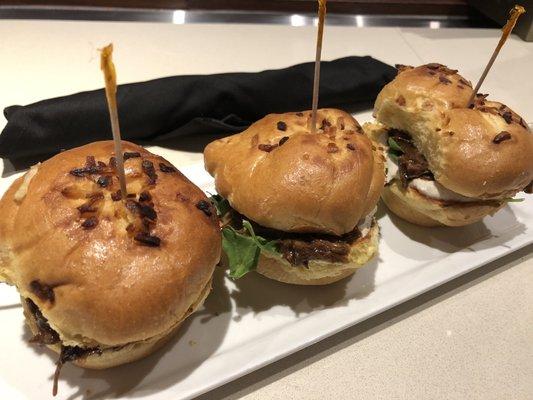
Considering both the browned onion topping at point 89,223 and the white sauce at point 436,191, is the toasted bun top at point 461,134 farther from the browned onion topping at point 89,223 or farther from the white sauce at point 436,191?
the browned onion topping at point 89,223

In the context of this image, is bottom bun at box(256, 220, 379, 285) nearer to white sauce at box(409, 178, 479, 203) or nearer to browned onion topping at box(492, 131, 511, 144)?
white sauce at box(409, 178, 479, 203)

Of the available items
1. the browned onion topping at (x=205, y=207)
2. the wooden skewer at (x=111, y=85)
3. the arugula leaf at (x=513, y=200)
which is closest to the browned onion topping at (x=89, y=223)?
the wooden skewer at (x=111, y=85)

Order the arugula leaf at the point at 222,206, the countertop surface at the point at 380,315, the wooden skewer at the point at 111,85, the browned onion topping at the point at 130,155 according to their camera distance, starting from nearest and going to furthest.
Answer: the wooden skewer at the point at 111,85 < the browned onion topping at the point at 130,155 < the countertop surface at the point at 380,315 < the arugula leaf at the point at 222,206

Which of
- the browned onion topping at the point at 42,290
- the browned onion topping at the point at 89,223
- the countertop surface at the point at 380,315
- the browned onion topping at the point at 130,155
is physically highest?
the browned onion topping at the point at 130,155

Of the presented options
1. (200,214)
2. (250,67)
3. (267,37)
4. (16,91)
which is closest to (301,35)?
(267,37)

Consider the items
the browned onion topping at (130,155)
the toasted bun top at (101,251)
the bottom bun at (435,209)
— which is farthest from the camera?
the bottom bun at (435,209)

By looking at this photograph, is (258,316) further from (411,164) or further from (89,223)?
(411,164)

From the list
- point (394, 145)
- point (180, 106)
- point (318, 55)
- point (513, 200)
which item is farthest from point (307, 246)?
point (180, 106)

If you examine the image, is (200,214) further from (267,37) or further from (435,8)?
(435,8)
